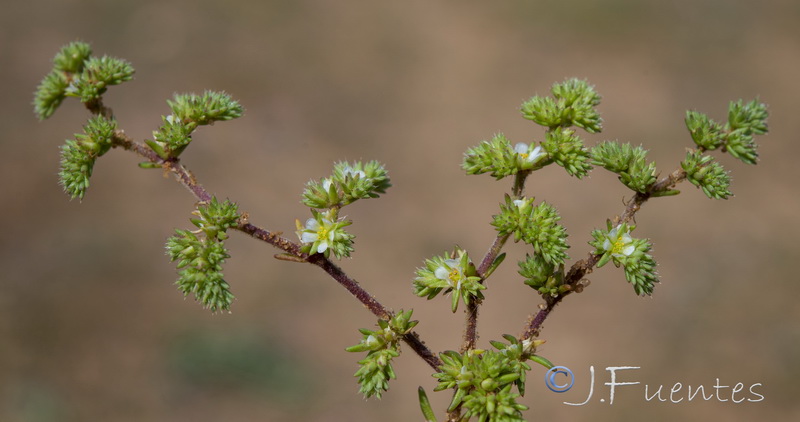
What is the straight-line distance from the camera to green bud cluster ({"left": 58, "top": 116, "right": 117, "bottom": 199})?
93.2 inches

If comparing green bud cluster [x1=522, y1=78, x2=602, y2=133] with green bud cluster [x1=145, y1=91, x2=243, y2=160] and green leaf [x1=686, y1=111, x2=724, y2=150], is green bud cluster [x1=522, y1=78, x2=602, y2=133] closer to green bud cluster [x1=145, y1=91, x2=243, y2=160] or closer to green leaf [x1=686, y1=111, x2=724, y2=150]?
green leaf [x1=686, y1=111, x2=724, y2=150]

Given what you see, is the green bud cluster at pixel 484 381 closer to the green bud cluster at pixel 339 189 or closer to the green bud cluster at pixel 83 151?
the green bud cluster at pixel 339 189

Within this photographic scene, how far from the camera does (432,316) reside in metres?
9.52

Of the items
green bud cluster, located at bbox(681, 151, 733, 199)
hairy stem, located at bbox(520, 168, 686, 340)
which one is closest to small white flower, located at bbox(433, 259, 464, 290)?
hairy stem, located at bbox(520, 168, 686, 340)

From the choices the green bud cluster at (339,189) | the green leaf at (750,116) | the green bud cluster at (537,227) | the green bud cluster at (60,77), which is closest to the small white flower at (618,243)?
the green bud cluster at (537,227)

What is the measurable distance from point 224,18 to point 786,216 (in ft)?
→ 33.2

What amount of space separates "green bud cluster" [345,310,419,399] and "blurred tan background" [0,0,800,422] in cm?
664

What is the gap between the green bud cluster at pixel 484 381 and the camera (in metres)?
2.01

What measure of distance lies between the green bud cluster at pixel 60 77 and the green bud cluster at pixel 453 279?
1554 millimetres

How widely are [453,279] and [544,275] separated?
0.30 m

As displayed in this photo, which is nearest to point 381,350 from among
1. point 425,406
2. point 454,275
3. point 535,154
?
point 425,406

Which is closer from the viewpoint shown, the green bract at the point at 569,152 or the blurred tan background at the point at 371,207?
the green bract at the point at 569,152

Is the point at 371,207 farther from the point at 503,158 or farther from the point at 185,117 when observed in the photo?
the point at 503,158

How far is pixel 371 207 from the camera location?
35.2 ft
